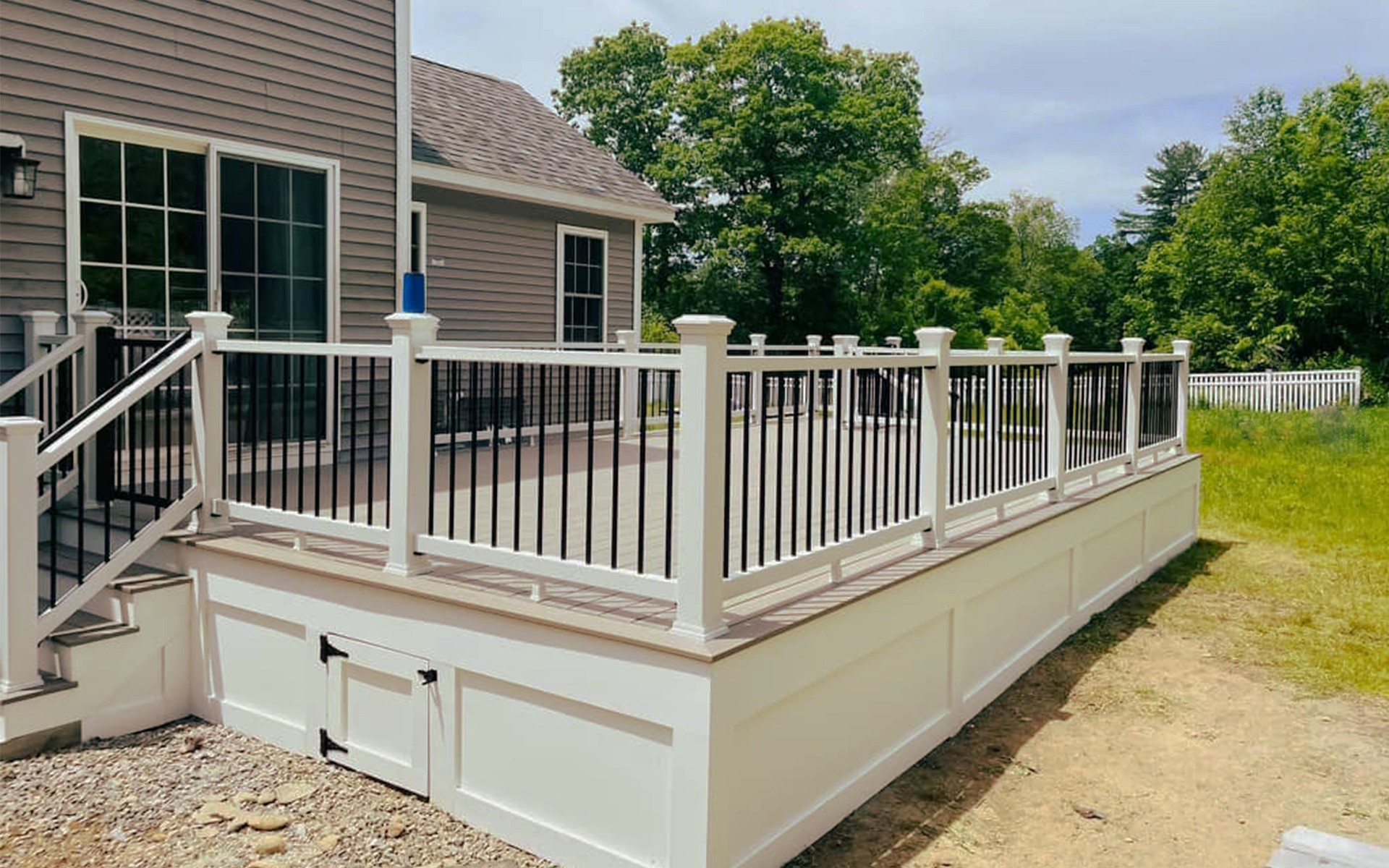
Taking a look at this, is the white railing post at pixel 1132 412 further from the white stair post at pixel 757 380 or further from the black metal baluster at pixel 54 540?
the black metal baluster at pixel 54 540

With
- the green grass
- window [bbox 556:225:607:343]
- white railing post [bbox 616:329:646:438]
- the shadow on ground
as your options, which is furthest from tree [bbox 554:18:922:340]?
the shadow on ground

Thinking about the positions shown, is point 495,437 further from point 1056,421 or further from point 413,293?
point 413,293

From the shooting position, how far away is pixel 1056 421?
5.91m

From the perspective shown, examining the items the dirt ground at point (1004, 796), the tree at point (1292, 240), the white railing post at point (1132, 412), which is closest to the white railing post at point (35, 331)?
the dirt ground at point (1004, 796)

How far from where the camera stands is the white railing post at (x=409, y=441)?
12.1 feet

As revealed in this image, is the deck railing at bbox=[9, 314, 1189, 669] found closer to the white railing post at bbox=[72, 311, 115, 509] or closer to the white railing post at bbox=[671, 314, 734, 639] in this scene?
the white railing post at bbox=[671, 314, 734, 639]

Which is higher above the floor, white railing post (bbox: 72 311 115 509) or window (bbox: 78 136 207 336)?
window (bbox: 78 136 207 336)

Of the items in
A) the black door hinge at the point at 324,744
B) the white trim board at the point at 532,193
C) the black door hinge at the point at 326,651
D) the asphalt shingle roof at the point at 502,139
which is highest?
the asphalt shingle roof at the point at 502,139

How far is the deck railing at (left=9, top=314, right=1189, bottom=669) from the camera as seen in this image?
10.1ft

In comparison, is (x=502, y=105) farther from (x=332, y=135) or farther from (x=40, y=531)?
(x=40, y=531)

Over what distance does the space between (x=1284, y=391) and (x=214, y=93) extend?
2204 centimetres

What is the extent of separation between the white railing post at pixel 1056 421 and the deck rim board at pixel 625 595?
3.97ft

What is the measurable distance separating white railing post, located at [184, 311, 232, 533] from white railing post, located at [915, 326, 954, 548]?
3.07 meters

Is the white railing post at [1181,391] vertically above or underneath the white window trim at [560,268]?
underneath
